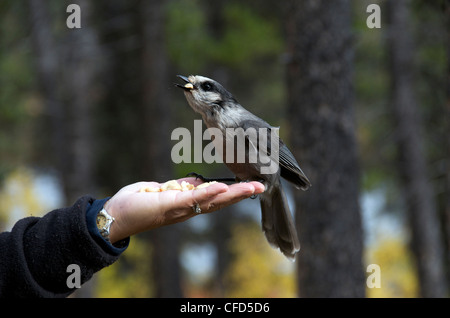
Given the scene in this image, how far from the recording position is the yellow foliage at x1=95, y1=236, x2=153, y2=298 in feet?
38.9

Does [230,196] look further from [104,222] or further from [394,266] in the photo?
[394,266]

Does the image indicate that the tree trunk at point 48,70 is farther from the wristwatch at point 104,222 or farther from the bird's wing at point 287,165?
the wristwatch at point 104,222

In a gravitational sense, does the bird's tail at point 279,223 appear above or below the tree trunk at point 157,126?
below

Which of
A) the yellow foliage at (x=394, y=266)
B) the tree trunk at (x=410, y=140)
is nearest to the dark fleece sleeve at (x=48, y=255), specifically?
the tree trunk at (x=410, y=140)

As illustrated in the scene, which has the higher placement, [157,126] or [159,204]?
[157,126]

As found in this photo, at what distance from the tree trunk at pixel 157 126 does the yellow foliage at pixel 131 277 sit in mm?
3505

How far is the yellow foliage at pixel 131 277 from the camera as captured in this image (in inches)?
467

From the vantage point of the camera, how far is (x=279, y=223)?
11.8ft

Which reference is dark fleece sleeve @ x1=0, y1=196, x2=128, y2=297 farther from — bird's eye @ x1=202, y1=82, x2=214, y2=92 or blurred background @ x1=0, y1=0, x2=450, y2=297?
blurred background @ x1=0, y1=0, x2=450, y2=297

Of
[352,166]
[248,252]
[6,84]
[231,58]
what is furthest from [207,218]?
[352,166]


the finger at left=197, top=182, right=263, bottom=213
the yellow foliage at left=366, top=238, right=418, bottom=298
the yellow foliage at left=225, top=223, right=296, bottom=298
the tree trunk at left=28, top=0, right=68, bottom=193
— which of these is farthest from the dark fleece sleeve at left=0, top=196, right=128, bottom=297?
the yellow foliage at left=366, top=238, right=418, bottom=298

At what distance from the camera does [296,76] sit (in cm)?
495

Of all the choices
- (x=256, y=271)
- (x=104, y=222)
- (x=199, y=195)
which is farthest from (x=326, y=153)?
(x=256, y=271)

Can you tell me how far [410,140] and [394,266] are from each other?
5226mm
